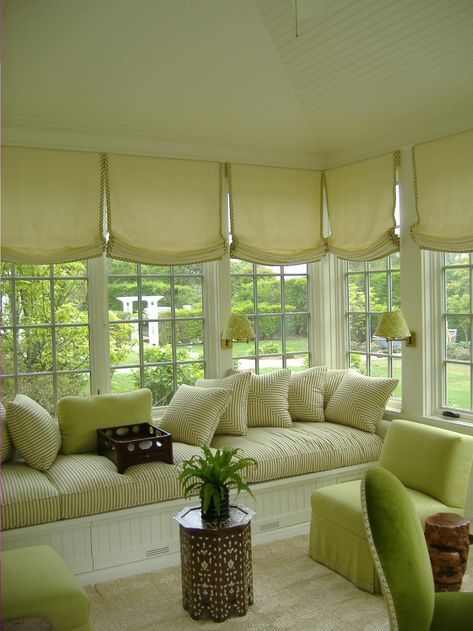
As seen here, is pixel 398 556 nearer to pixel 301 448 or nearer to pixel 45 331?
pixel 301 448

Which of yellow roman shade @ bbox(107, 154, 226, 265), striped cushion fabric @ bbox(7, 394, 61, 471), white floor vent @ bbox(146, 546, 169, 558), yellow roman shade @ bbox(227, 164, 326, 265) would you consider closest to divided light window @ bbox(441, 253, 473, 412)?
yellow roman shade @ bbox(227, 164, 326, 265)

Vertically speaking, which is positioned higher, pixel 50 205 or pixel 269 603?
pixel 50 205

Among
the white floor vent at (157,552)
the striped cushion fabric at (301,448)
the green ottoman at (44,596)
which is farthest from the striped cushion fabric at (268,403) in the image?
the green ottoman at (44,596)

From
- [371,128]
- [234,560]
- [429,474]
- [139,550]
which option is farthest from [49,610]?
[371,128]

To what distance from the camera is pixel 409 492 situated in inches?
158

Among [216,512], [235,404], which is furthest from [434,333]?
[216,512]

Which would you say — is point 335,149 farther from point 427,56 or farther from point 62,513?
point 62,513

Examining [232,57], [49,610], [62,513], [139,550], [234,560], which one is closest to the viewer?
[49,610]

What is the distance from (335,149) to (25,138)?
104 inches

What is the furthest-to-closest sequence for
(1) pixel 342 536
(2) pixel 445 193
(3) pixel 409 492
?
(2) pixel 445 193, (3) pixel 409 492, (1) pixel 342 536

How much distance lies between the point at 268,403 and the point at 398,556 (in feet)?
9.76

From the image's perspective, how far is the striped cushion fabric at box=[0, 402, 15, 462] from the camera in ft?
13.2

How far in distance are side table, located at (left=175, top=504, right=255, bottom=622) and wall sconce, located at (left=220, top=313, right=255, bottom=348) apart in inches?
77.1

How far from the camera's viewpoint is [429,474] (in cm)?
398
